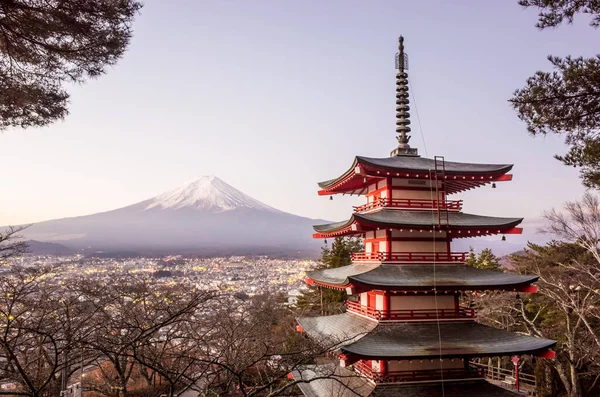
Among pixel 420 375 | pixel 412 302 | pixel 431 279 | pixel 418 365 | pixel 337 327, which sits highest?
pixel 431 279

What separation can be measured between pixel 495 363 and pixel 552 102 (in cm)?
2243

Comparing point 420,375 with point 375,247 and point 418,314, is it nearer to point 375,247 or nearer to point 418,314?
point 418,314

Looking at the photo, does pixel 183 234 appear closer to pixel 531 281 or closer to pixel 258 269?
pixel 258 269


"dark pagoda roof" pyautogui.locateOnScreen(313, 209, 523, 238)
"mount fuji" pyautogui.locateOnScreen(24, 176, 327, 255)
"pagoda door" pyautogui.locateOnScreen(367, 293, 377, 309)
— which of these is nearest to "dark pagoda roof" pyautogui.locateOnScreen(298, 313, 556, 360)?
"pagoda door" pyautogui.locateOnScreen(367, 293, 377, 309)

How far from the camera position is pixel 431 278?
→ 37.5 feet

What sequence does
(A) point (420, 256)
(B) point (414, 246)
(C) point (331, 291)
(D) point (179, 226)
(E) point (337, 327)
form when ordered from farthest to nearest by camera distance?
(D) point (179, 226), (C) point (331, 291), (E) point (337, 327), (B) point (414, 246), (A) point (420, 256)

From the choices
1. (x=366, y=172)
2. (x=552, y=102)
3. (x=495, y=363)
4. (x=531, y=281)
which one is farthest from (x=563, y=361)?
(x=552, y=102)

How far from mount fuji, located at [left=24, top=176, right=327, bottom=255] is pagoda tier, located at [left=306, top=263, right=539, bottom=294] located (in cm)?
10618

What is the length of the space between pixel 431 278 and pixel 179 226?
5107 inches

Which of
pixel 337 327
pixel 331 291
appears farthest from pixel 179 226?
pixel 337 327

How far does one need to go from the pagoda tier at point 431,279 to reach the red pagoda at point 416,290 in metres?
0.03

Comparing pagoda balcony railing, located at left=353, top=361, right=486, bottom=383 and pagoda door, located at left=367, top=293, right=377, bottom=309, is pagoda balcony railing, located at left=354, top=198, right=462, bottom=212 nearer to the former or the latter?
pagoda door, located at left=367, top=293, right=377, bottom=309

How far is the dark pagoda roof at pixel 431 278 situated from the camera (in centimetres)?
1091

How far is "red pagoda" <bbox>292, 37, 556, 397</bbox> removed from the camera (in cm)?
1063
